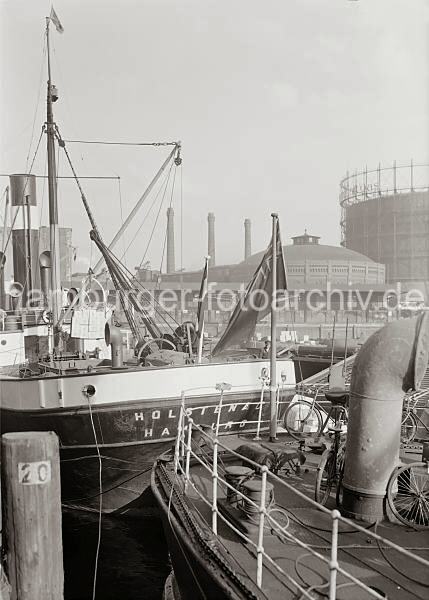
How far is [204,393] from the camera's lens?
1158 cm

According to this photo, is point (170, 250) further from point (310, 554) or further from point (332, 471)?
point (310, 554)

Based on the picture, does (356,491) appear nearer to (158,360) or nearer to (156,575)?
(156,575)

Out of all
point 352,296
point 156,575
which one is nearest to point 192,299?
point 352,296

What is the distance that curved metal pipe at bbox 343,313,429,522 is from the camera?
5.67 metres

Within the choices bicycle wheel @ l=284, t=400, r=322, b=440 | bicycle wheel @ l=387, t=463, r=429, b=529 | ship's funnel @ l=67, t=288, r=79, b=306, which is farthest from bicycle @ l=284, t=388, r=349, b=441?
ship's funnel @ l=67, t=288, r=79, b=306

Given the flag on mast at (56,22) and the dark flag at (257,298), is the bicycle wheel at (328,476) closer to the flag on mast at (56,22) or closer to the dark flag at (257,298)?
the dark flag at (257,298)

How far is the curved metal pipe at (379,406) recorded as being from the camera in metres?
5.67

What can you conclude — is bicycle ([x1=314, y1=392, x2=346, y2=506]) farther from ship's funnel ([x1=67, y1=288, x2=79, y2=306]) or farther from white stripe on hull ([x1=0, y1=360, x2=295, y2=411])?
ship's funnel ([x1=67, y1=288, x2=79, y2=306])

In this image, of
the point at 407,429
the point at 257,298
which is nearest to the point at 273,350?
the point at 257,298

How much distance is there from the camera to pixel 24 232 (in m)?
21.3

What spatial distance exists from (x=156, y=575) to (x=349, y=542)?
543cm

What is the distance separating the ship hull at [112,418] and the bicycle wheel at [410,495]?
4.75 m

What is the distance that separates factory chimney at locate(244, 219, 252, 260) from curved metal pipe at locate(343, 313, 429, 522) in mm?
70426

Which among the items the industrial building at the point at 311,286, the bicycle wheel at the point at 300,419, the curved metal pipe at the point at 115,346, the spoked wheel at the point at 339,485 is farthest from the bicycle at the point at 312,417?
the industrial building at the point at 311,286
